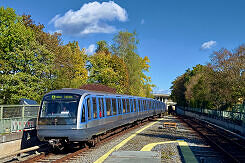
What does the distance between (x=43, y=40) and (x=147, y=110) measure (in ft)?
54.8

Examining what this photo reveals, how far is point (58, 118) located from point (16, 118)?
3.38 m

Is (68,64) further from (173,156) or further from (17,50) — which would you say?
(173,156)

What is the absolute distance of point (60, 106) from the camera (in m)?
11.9

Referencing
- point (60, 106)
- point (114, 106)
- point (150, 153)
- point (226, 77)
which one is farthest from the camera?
point (226, 77)

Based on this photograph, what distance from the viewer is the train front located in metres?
11.4

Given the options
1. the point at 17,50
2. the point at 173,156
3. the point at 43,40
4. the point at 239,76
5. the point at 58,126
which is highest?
the point at 43,40

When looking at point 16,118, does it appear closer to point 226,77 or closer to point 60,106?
point 60,106

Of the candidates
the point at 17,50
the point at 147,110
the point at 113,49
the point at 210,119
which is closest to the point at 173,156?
the point at 17,50

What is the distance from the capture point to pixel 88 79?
143ft

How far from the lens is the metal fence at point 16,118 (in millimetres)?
12875

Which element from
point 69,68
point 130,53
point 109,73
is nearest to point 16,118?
point 69,68

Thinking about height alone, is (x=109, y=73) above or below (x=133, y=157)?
above

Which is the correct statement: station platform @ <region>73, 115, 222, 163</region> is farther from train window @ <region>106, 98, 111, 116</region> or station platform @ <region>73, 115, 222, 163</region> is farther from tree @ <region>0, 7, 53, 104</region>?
tree @ <region>0, 7, 53, 104</region>

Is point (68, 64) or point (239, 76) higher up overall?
point (68, 64)
